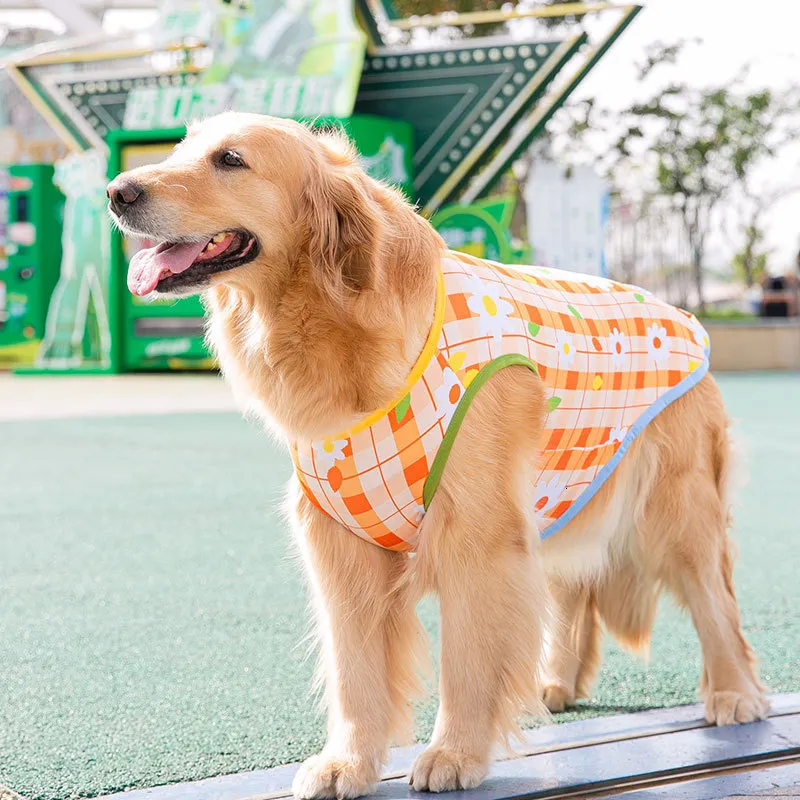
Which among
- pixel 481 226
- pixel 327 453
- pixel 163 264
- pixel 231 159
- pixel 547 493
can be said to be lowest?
pixel 547 493

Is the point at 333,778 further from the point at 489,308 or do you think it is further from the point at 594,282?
the point at 594,282

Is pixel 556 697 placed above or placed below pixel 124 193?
below

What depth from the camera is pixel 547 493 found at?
2779 mm

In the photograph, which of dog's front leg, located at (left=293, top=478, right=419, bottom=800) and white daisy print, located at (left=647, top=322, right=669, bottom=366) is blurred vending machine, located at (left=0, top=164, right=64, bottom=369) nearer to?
white daisy print, located at (left=647, top=322, right=669, bottom=366)

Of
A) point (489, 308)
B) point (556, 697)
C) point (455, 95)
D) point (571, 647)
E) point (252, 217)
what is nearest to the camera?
point (252, 217)

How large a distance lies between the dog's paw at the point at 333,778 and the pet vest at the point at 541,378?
1.60ft

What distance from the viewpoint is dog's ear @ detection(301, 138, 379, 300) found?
2.40 metres

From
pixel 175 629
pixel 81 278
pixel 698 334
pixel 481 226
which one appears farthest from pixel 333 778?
pixel 81 278

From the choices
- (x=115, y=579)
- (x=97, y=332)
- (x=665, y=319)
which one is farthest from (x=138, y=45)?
(x=665, y=319)

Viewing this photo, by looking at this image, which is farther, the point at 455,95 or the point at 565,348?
the point at 455,95

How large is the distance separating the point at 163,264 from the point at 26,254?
55.5 ft

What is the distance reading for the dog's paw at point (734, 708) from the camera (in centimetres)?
289

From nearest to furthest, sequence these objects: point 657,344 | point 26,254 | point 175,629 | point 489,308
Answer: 1. point 489,308
2. point 657,344
3. point 175,629
4. point 26,254

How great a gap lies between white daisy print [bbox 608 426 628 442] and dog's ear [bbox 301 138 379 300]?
862mm
